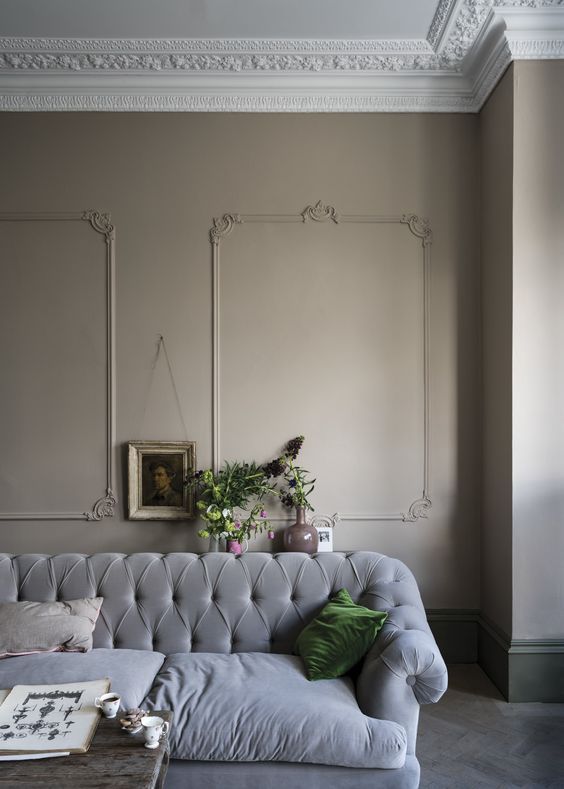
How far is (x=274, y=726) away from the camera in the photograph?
222 cm

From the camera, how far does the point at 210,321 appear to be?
3789 millimetres

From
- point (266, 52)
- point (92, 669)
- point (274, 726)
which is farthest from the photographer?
point (266, 52)

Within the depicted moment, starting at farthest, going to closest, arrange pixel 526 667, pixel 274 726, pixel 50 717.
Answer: pixel 526 667
pixel 274 726
pixel 50 717

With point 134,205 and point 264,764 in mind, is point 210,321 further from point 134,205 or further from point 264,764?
point 264,764

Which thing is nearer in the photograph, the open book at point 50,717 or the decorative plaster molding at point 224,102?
the open book at point 50,717

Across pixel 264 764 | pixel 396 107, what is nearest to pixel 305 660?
pixel 264 764

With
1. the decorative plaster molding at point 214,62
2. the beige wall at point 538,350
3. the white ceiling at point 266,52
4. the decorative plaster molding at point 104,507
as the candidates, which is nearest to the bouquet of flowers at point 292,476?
the decorative plaster molding at point 104,507

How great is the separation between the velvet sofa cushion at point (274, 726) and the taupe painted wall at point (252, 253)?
143 cm

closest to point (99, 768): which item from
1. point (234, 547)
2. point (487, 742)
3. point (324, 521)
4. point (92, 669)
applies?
point (92, 669)

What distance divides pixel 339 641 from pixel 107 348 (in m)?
2.16

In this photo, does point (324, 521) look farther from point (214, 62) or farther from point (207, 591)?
point (214, 62)

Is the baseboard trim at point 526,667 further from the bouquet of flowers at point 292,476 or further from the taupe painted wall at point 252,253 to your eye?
the bouquet of flowers at point 292,476

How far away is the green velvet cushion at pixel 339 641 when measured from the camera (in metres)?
2.53

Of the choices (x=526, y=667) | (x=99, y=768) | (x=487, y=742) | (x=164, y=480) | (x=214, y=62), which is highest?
(x=214, y=62)
